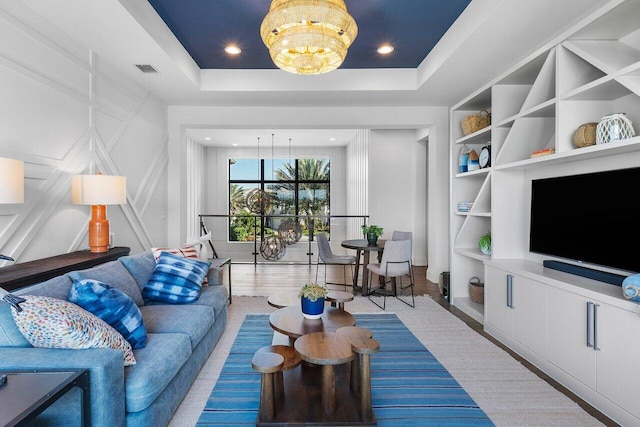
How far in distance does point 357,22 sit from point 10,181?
307 cm

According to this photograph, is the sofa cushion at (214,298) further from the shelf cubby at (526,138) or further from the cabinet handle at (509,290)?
the shelf cubby at (526,138)

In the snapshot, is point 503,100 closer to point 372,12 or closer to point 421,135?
point 372,12

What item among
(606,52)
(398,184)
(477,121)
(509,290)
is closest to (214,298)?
(509,290)

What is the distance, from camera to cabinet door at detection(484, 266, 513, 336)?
3170 millimetres

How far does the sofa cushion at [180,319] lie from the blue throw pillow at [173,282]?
0.27 feet

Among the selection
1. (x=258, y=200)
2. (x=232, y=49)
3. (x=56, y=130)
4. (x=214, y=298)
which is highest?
(x=232, y=49)

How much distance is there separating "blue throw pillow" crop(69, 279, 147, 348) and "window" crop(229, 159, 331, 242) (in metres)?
8.43

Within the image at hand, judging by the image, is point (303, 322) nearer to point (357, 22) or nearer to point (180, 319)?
point (180, 319)

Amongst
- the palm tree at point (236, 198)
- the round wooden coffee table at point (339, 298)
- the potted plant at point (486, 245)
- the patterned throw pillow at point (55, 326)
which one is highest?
the palm tree at point (236, 198)

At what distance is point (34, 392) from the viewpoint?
1234 millimetres

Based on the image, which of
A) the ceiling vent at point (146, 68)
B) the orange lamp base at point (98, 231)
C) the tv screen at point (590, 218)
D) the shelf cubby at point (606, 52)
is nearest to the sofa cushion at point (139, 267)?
the orange lamp base at point (98, 231)

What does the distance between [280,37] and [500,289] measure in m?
2.86

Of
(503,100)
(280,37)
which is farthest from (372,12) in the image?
(503,100)

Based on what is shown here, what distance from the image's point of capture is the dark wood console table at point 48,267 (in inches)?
84.4
